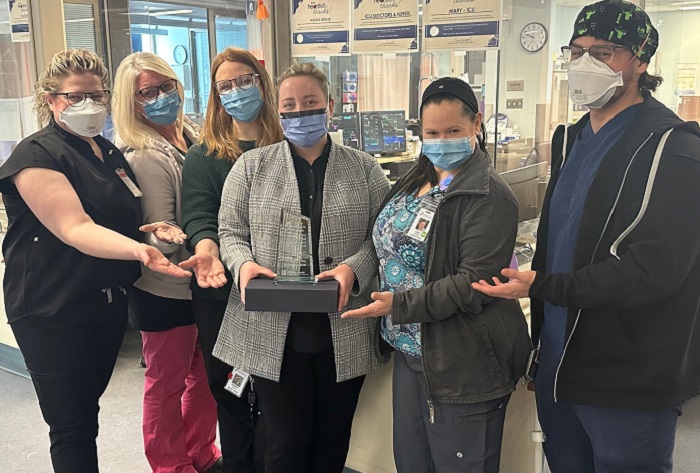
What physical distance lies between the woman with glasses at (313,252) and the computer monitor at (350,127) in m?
2.24

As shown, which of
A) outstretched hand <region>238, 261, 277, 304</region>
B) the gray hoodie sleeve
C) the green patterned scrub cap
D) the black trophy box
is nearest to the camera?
the green patterned scrub cap

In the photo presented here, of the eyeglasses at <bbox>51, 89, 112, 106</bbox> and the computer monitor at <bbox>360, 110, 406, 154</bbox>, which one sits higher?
the eyeglasses at <bbox>51, 89, 112, 106</bbox>

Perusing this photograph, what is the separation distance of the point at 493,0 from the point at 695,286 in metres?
1.59

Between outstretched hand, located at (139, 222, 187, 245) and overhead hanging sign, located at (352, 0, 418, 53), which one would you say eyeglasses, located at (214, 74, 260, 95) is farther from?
overhead hanging sign, located at (352, 0, 418, 53)

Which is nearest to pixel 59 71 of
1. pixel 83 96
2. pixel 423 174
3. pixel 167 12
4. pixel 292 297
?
pixel 83 96

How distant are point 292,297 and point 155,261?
0.43 m

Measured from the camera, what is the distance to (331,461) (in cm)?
205

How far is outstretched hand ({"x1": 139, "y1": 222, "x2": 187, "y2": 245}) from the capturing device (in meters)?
1.95

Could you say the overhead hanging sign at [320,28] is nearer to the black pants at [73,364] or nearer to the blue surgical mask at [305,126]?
the blue surgical mask at [305,126]

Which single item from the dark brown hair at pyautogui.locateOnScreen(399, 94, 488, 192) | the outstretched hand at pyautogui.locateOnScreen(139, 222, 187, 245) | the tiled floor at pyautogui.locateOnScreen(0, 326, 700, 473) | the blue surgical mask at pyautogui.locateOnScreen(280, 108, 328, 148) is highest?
the blue surgical mask at pyautogui.locateOnScreen(280, 108, 328, 148)

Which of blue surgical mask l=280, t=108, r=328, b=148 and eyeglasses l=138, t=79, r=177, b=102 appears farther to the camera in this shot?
eyeglasses l=138, t=79, r=177, b=102

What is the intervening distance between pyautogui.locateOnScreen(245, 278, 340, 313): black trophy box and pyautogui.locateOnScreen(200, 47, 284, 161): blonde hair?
1.84 feet

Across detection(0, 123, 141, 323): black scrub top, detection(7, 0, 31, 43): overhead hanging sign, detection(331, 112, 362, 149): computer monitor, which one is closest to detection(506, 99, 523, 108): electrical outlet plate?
detection(331, 112, 362, 149): computer monitor

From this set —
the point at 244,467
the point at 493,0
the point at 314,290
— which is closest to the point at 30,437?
the point at 244,467
